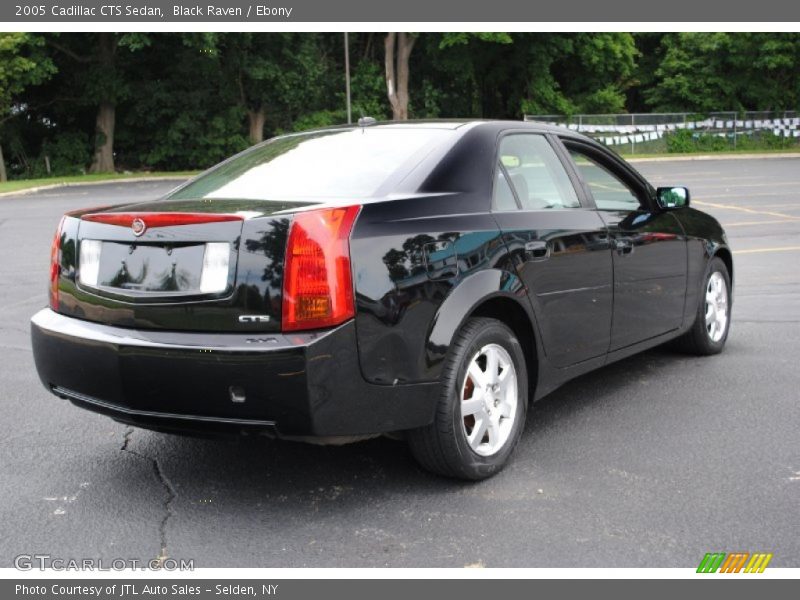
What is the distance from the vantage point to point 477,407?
4117mm

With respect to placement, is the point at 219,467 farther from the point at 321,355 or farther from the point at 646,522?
the point at 646,522

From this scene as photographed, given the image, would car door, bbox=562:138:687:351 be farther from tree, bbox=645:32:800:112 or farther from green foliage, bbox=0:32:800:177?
tree, bbox=645:32:800:112

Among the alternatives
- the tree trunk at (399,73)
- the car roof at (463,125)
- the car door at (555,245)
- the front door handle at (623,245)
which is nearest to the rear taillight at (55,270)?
the car roof at (463,125)

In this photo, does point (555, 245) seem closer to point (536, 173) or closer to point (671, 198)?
point (536, 173)

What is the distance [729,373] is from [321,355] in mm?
3547

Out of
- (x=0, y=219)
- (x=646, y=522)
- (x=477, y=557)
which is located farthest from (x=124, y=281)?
(x=0, y=219)

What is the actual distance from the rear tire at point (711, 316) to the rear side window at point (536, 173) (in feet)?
5.81

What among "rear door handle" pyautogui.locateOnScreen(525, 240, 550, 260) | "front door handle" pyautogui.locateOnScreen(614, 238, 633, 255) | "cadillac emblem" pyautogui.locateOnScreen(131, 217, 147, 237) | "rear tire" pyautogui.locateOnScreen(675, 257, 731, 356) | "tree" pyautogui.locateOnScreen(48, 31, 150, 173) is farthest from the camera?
"tree" pyautogui.locateOnScreen(48, 31, 150, 173)

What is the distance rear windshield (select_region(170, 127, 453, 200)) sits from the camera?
418 centimetres

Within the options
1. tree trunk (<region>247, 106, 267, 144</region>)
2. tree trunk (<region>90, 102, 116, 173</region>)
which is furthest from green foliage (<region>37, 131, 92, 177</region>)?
tree trunk (<region>247, 106, 267, 144</region>)

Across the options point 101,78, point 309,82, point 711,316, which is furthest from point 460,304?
point 309,82

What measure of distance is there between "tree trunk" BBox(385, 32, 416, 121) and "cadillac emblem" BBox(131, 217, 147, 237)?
40.8 m

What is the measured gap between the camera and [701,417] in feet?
16.8

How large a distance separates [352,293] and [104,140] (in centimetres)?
3866
